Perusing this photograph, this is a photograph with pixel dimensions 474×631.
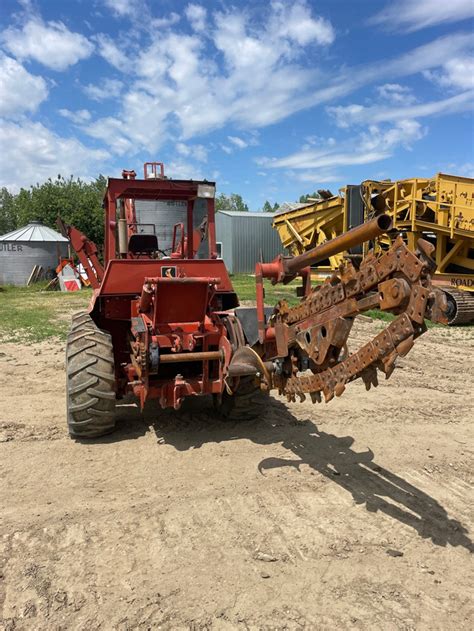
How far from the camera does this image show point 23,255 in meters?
27.3

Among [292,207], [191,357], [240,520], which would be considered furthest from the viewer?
[292,207]

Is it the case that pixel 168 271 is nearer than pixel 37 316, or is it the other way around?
pixel 168 271

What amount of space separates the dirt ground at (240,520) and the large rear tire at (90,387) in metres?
0.22

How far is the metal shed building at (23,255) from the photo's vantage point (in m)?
27.2

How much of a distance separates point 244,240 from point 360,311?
2864cm

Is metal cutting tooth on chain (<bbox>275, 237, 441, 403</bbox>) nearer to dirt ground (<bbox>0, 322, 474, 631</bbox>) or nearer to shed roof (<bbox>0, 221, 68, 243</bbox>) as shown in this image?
dirt ground (<bbox>0, 322, 474, 631</bbox>)

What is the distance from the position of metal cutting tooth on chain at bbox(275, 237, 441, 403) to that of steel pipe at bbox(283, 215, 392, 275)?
0.37ft

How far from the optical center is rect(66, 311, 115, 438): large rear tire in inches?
171

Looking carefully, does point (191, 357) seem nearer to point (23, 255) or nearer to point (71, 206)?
point (23, 255)

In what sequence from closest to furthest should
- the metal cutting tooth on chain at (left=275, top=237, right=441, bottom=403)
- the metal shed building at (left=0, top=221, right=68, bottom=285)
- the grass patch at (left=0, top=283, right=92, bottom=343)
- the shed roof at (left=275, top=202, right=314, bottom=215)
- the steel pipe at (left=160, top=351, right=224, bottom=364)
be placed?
the metal cutting tooth on chain at (left=275, top=237, right=441, bottom=403), the steel pipe at (left=160, top=351, right=224, bottom=364), the grass patch at (left=0, top=283, right=92, bottom=343), the shed roof at (left=275, top=202, right=314, bottom=215), the metal shed building at (left=0, top=221, right=68, bottom=285)

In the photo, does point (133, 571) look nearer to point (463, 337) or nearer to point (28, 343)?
point (28, 343)

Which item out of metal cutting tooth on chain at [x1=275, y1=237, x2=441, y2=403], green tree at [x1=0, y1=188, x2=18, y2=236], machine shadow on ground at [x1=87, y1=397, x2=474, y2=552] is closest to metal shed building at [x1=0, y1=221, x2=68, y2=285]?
machine shadow on ground at [x1=87, y1=397, x2=474, y2=552]

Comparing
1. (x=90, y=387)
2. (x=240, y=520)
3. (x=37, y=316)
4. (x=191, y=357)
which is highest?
(x=191, y=357)

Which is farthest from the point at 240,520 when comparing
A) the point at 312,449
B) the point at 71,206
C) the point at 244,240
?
the point at 71,206
